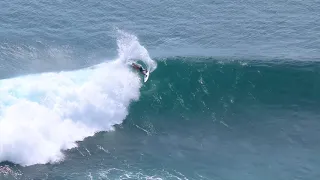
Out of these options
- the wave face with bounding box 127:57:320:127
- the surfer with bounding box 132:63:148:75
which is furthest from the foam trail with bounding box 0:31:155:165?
the wave face with bounding box 127:57:320:127

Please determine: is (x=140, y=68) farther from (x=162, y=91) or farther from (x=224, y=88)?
(x=224, y=88)

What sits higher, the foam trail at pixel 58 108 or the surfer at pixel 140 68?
the surfer at pixel 140 68

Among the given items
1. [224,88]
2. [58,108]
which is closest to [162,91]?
[224,88]

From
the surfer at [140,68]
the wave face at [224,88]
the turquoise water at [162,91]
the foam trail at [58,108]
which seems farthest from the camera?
the surfer at [140,68]

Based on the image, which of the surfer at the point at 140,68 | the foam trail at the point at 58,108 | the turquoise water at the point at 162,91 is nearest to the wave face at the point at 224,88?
the turquoise water at the point at 162,91

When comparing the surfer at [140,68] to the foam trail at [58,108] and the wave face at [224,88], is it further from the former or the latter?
the wave face at [224,88]

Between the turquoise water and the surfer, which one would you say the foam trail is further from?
the surfer
